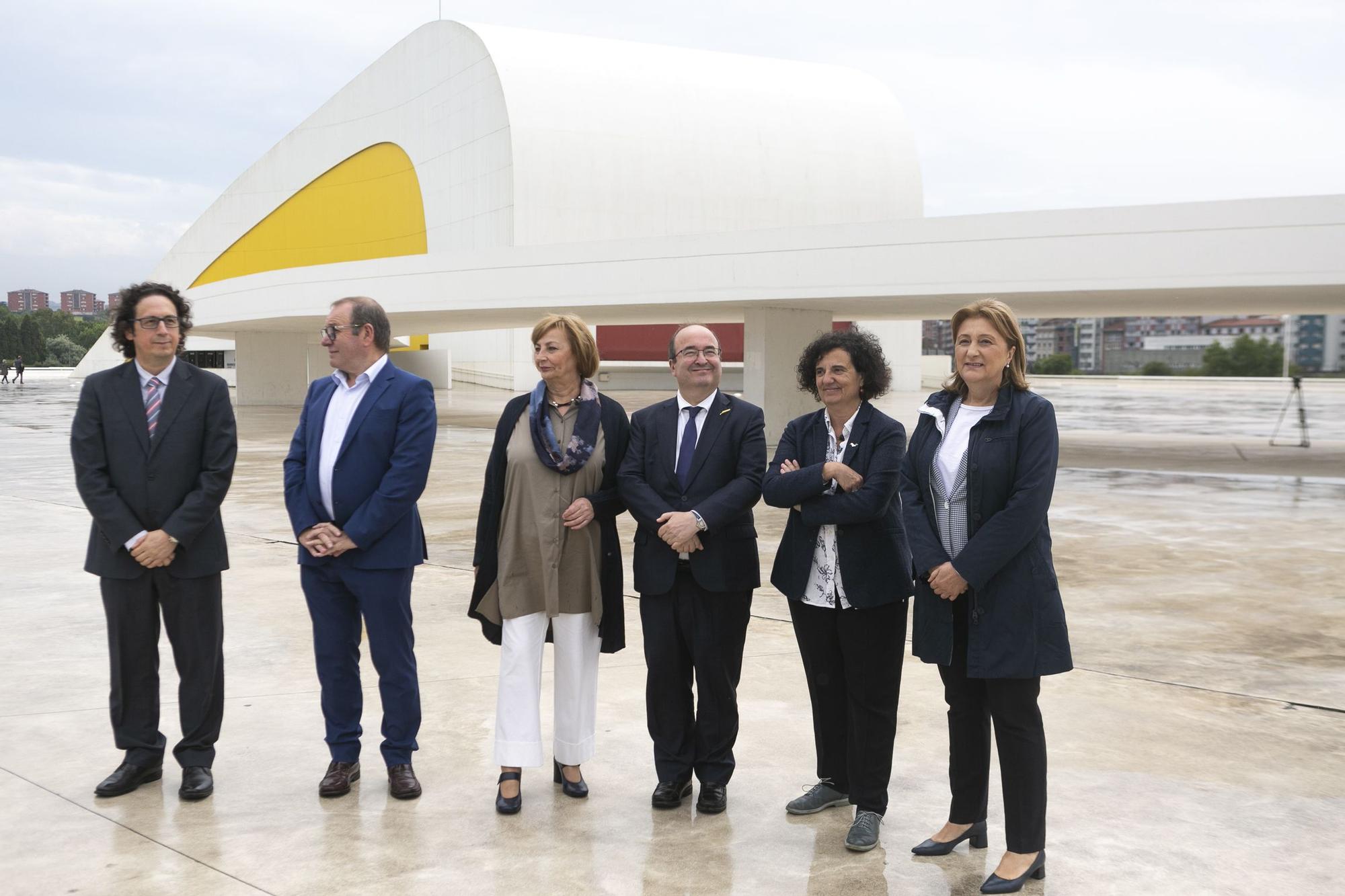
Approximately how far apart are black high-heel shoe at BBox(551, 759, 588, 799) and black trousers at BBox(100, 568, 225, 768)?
1.33 meters

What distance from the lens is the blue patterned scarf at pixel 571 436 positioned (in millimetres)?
4164

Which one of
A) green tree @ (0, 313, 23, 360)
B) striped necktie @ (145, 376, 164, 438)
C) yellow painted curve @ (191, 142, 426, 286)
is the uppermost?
yellow painted curve @ (191, 142, 426, 286)

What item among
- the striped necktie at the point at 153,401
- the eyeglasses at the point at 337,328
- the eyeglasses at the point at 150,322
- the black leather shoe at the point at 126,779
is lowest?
the black leather shoe at the point at 126,779

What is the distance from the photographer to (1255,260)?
14.7 m

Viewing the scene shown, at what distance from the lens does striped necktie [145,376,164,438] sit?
4.32 metres

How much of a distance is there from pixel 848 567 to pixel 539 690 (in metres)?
1.26

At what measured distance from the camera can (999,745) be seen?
369 cm

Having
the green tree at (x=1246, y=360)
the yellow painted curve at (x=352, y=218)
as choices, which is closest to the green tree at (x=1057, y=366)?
the green tree at (x=1246, y=360)

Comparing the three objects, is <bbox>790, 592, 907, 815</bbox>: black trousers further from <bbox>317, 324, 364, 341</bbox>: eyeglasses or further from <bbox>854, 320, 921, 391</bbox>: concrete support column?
<bbox>854, 320, 921, 391</bbox>: concrete support column

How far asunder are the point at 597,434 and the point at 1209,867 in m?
2.55

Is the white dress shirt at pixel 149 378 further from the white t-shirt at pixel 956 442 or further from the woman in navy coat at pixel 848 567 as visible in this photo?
the white t-shirt at pixel 956 442

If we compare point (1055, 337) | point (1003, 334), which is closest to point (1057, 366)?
point (1003, 334)

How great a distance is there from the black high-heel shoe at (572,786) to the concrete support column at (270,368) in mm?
33160

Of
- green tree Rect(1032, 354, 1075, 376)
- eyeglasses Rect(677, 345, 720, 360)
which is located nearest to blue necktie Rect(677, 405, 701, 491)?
eyeglasses Rect(677, 345, 720, 360)
